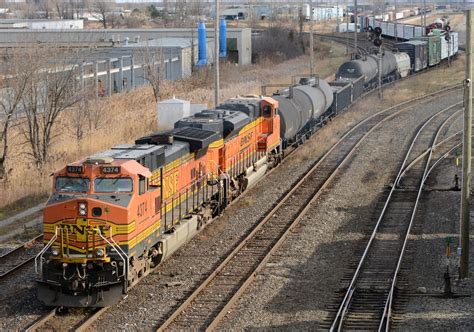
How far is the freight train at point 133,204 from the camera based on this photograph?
16.2m

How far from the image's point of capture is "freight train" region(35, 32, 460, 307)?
53.3 ft

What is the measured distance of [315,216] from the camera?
24938 millimetres

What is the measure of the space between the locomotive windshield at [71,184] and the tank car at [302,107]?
17.9m

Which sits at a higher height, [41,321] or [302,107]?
[302,107]

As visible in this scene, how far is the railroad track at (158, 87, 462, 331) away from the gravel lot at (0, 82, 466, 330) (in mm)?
284

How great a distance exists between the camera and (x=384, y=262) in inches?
796

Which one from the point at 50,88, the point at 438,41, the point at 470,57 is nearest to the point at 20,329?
the point at 470,57

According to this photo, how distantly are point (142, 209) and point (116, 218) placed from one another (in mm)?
999

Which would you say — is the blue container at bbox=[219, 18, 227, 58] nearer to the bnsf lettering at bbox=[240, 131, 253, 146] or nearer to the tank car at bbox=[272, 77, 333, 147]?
the tank car at bbox=[272, 77, 333, 147]

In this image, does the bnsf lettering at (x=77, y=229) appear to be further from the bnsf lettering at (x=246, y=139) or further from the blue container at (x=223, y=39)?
the blue container at (x=223, y=39)

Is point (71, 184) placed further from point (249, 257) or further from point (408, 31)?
point (408, 31)

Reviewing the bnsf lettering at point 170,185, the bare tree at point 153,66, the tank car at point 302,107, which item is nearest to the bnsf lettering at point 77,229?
the bnsf lettering at point 170,185

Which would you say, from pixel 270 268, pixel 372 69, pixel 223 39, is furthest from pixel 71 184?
pixel 223 39

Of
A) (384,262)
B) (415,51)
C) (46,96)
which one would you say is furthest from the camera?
(415,51)
